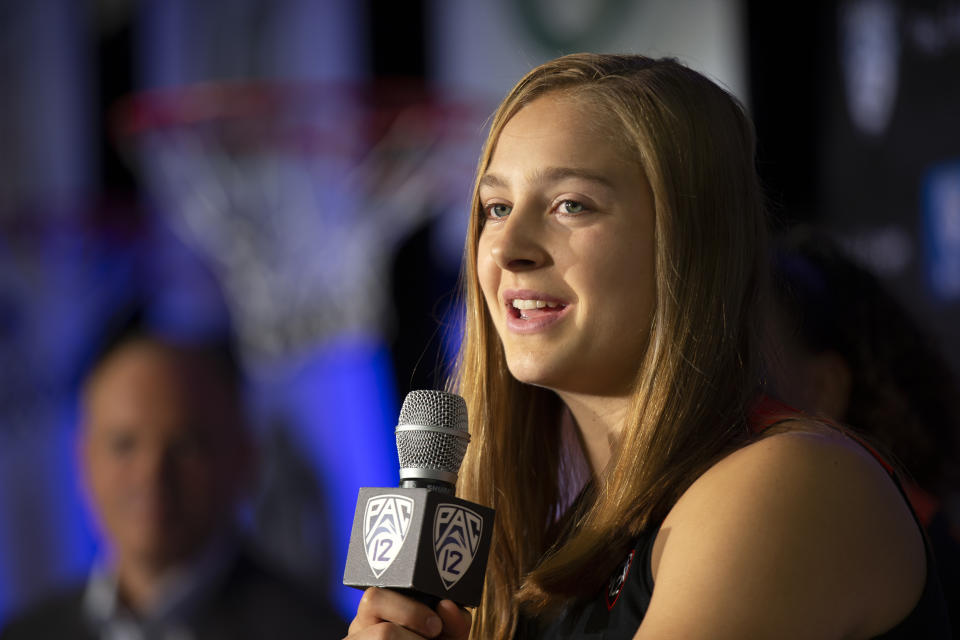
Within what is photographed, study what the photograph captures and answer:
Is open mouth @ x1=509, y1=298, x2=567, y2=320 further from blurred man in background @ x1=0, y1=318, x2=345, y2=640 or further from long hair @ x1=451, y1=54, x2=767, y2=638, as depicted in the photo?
blurred man in background @ x1=0, y1=318, x2=345, y2=640

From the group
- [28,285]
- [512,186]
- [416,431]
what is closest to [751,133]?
[512,186]

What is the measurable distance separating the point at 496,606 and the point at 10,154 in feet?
14.5

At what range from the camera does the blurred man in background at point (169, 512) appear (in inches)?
173

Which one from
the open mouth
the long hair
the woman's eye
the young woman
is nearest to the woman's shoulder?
the young woman

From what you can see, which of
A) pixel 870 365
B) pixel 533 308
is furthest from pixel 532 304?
pixel 870 365

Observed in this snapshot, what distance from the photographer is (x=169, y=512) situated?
14.9ft

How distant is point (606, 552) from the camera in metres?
1.35

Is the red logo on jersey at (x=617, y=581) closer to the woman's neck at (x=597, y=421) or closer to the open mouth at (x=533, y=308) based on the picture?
the woman's neck at (x=597, y=421)

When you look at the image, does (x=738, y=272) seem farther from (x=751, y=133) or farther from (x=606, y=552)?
(x=606, y=552)

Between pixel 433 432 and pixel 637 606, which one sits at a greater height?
pixel 433 432

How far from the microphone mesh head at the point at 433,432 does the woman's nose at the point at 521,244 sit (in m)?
0.19

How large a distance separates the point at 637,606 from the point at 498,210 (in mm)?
581

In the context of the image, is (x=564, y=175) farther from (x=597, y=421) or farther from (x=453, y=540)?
(x=453, y=540)

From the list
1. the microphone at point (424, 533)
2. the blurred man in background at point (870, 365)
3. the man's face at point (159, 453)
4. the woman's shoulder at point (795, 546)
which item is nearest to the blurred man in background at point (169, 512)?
the man's face at point (159, 453)
